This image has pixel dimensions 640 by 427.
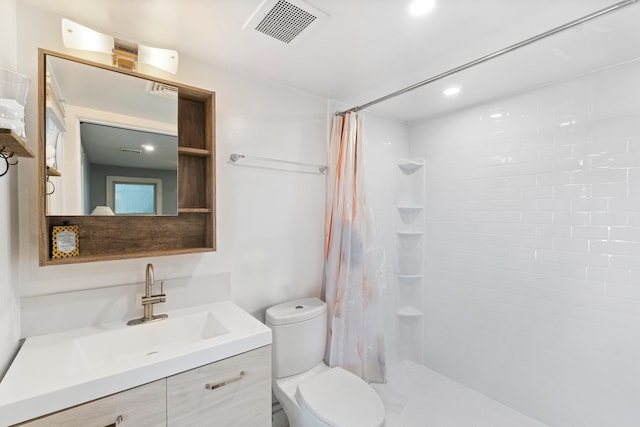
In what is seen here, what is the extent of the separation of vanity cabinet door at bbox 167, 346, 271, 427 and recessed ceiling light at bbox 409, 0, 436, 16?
1598 millimetres

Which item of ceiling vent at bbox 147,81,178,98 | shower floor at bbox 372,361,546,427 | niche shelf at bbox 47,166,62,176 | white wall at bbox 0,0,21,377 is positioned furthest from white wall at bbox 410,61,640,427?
white wall at bbox 0,0,21,377

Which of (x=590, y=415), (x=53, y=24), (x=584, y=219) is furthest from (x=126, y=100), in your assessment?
(x=590, y=415)

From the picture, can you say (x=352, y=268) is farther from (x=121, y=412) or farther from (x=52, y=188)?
(x=52, y=188)

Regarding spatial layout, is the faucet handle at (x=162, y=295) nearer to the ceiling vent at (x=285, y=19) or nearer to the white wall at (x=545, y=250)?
the ceiling vent at (x=285, y=19)

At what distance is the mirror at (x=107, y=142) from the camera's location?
123cm

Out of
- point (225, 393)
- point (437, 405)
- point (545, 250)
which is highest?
point (545, 250)

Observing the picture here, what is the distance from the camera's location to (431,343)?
101 inches

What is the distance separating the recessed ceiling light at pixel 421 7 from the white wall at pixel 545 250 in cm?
127

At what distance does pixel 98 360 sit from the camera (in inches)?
48.0

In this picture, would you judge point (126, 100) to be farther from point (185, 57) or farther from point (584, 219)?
point (584, 219)

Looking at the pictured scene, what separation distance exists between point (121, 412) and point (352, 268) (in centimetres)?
138

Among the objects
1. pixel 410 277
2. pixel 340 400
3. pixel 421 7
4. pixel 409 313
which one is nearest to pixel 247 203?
pixel 340 400

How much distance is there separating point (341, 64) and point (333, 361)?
187cm

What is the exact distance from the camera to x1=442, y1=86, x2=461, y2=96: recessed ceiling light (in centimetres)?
196
